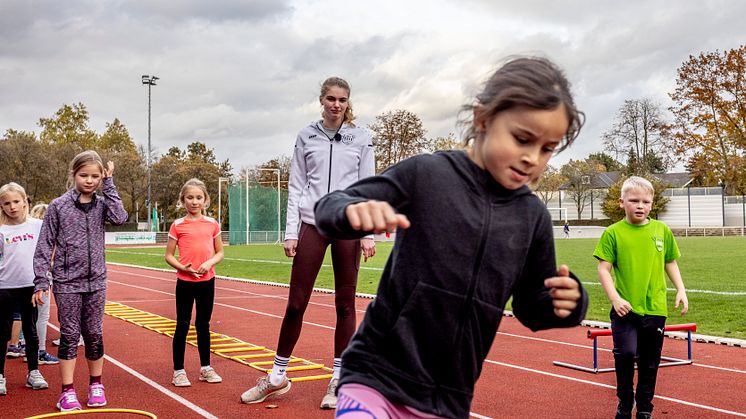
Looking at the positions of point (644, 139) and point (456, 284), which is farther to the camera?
point (644, 139)

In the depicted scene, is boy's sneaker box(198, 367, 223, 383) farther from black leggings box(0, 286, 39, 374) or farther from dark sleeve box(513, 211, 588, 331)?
dark sleeve box(513, 211, 588, 331)

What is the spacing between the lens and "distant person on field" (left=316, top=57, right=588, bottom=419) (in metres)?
2.16

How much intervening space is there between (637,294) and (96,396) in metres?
3.97

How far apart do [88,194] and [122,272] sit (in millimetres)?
19418

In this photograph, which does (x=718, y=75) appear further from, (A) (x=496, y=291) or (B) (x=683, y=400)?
(A) (x=496, y=291)

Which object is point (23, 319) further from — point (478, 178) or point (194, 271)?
point (478, 178)

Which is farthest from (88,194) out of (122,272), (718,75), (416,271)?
(718,75)

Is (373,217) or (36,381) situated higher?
(373,217)

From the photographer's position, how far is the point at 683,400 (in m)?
6.30

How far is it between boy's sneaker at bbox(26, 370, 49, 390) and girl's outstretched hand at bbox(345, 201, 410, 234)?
5.69m

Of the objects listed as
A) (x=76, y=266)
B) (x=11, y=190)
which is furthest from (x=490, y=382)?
(x=11, y=190)

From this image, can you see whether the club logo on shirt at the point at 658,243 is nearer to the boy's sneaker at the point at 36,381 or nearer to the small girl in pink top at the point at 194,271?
the small girl in pink top at the point at 194,271

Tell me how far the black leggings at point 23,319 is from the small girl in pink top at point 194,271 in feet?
4.08

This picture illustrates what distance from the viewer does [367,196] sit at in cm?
216
